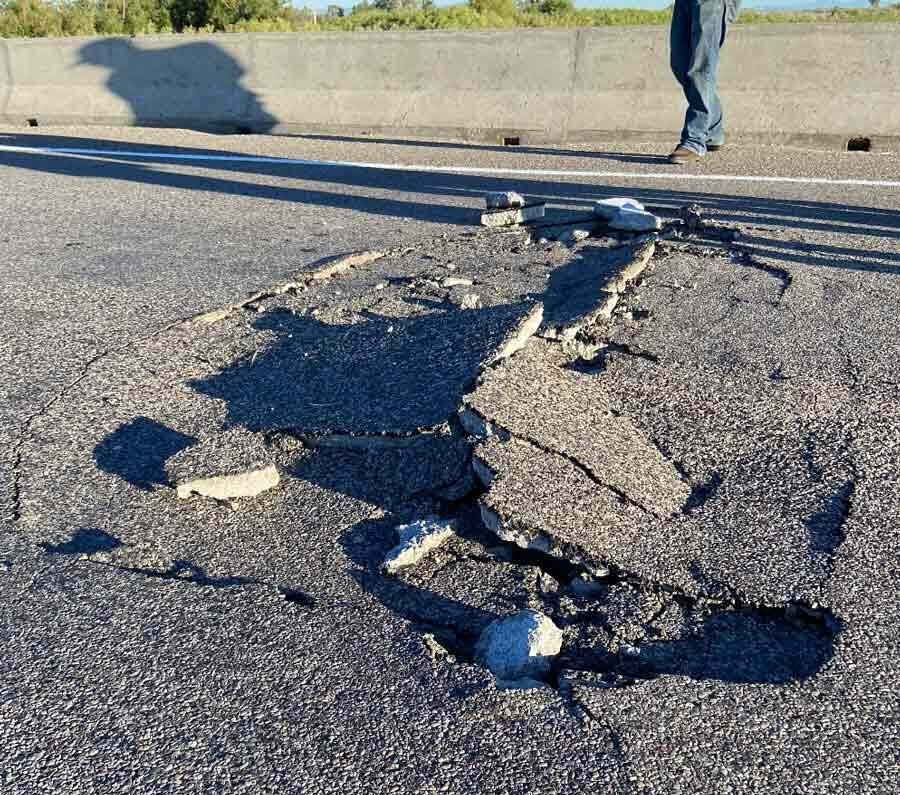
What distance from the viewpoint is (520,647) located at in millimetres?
2211

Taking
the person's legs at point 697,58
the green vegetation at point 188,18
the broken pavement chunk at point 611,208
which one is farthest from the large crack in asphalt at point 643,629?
the green vegetation at point 188,18

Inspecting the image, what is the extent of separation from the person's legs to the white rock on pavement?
9.69ft

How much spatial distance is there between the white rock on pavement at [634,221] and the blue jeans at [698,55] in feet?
9.70

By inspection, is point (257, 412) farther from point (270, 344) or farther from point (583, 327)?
point (583, 327)

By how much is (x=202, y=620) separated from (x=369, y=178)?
571cm

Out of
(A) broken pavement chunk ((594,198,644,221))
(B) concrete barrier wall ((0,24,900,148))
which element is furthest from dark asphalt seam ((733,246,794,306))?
(B) concrete barrier wall ((0,24,900,148))

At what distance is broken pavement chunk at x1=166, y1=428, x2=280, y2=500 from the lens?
9.51 feet

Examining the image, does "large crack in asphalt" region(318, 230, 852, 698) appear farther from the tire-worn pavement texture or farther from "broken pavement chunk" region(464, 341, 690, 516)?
"broken pavement chunk" region(464, 341, 690, 516)

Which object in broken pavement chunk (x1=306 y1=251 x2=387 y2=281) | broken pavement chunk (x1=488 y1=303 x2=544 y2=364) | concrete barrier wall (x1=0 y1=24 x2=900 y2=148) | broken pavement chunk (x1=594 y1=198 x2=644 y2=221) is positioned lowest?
broken pavement chunk (x1=306 y1=251 x2=387 y2=281)

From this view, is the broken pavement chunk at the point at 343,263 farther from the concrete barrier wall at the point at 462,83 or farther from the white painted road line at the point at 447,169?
the concrete barrier wall at the point at 462,83

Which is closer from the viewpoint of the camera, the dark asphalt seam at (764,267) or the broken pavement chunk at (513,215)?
the dark asphalt seam at (764,267)

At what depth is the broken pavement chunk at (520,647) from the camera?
218 cm

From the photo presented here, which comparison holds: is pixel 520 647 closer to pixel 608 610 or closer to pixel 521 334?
pixel 608 610

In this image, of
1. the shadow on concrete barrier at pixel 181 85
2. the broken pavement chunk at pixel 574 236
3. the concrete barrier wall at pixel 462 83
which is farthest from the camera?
the shadow on concrete barrier at pixel 181 85
